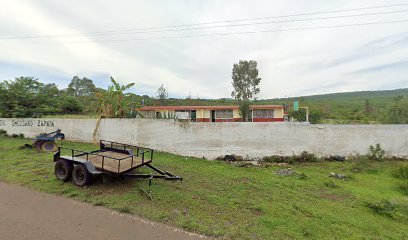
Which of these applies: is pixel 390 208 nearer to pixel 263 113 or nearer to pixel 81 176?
pixel 81 176

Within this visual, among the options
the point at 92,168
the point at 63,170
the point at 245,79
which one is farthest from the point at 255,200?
the point at 245,79

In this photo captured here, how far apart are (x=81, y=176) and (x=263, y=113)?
24.3 metres

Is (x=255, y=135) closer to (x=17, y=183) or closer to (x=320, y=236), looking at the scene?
(x=320, y=236)

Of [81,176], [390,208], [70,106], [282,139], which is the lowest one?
[390,208]

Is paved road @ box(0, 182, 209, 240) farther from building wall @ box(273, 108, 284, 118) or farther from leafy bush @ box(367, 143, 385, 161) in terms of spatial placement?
building wall @ box(273, 108, 284, 118)

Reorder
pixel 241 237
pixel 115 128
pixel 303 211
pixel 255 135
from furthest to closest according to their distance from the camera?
pixel 115 128 → pixel 255 135 → pixel 303 211 → pixel 241 237

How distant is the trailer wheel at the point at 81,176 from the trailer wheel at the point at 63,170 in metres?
0.24

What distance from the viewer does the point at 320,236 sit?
3.31 meters

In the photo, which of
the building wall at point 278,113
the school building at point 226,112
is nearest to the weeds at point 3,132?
the school building at point 226,112

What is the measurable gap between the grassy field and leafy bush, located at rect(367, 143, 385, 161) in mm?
1752

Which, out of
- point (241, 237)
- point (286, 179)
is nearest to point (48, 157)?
point (241, 237)

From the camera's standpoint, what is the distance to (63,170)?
5551 mm

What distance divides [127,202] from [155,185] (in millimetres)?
1058

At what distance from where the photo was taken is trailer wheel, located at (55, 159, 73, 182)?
542 cm
